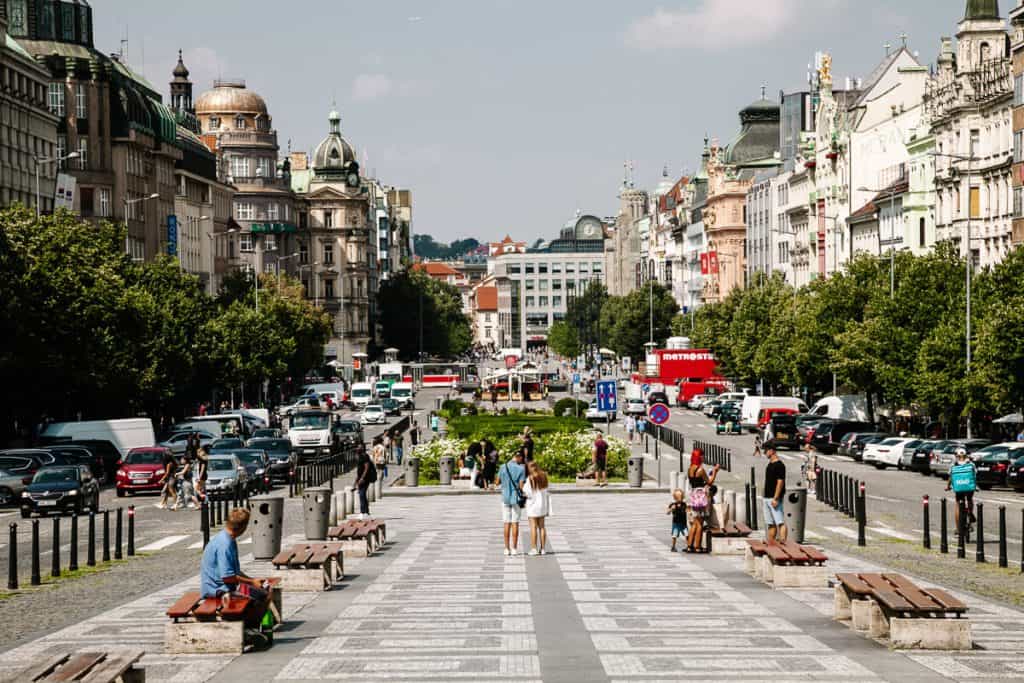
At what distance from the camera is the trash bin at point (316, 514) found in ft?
111

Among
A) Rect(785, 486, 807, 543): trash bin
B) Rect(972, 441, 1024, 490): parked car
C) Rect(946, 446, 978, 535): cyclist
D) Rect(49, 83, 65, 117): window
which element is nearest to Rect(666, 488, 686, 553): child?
Rect(785, 486, 807, 543): trash bin

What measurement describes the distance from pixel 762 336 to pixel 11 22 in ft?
159

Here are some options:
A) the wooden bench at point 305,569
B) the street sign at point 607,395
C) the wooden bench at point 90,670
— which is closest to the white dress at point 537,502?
the wooden bench at point 305,569

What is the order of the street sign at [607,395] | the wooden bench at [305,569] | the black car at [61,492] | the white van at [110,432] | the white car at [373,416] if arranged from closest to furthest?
the wooden bench at [305,569] → the black car at [61,492] → the white van at [110,432] → the street sign at [607,395] → the white car at [373,416]

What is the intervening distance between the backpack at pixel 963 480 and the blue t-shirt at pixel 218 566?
20031mm

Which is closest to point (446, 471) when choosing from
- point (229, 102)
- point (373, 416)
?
point (373, 416)

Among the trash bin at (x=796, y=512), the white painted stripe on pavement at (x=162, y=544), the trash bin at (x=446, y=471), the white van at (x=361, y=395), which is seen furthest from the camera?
the white van at (x=361, y=395)

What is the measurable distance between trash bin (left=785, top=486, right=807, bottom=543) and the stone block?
14159 mm

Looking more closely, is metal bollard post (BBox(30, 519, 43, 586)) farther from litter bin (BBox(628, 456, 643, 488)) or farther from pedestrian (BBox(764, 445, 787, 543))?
litter bin (BBox(628, 456, 643, 488))

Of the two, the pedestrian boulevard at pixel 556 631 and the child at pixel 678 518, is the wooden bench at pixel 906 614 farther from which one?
the child at pixel 678 518

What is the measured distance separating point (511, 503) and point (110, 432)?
130 feet

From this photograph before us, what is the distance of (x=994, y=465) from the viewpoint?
184 feet

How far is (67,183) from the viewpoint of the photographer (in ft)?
333

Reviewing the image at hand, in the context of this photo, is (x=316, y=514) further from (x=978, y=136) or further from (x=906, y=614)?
(x=978, y=136)
